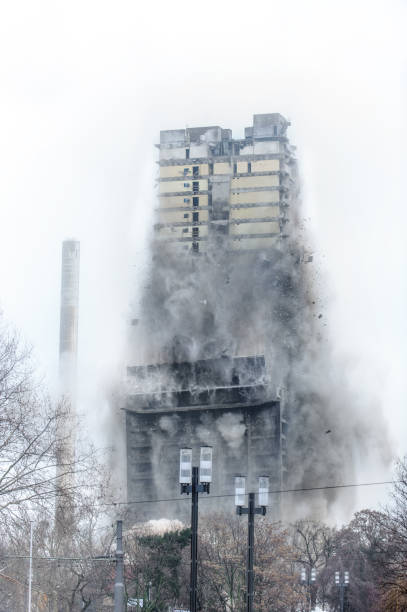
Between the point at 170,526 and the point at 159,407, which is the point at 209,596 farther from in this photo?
the point at 159,407

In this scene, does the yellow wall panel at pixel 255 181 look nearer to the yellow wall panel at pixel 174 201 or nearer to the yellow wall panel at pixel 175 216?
the yellow wall panel at pixel 174 201

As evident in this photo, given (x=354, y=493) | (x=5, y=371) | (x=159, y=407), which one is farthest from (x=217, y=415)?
(x=5, y=371)

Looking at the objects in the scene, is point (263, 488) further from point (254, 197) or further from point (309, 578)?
point (254, 197)

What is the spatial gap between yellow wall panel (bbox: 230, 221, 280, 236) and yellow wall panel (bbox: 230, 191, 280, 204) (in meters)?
2.36

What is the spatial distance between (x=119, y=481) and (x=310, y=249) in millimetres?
29595

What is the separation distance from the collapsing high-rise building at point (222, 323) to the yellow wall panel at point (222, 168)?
0.39 feet

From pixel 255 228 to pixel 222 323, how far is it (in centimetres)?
1032

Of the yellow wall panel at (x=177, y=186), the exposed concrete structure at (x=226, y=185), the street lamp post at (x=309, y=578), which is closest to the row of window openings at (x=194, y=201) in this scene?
the exposed concrete structure at (x=226, y=185)

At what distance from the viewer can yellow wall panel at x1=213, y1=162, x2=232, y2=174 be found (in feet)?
400

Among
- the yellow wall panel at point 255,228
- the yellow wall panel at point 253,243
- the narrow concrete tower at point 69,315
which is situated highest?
the yellow wall panel at point 255,228

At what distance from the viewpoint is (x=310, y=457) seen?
113625 millimetres

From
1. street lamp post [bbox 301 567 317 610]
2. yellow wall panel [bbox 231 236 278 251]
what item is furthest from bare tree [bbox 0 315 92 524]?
yellow wall panel [bbox 231 236 278 251]

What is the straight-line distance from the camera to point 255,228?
119 metres

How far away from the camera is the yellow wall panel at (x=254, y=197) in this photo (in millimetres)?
118250
